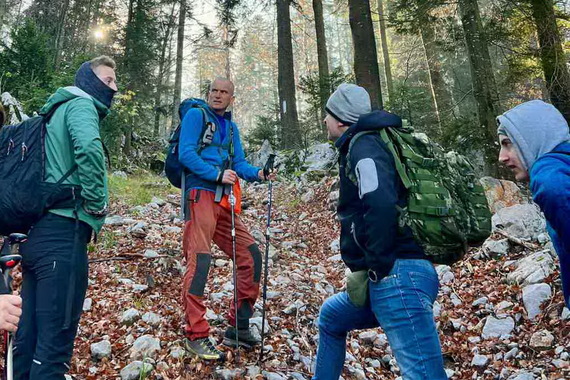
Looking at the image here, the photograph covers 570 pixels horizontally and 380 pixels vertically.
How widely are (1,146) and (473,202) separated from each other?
10.4 ft

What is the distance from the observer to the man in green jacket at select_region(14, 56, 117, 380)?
8.80 feet

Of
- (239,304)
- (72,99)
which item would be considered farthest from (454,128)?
(72,99)

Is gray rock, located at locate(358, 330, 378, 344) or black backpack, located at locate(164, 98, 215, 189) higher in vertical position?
black backpack, located at locate(164, 98, 215, 189)

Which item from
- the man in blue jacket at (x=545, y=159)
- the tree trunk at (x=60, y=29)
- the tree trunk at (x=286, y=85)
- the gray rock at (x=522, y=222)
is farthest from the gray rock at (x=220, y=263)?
the tree trunk at (x=60, y=29)

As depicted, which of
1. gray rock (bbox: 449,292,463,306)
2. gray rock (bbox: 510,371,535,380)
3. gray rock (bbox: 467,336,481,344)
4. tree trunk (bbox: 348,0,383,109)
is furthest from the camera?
tree trunk (bbox: 348,0,383,109)

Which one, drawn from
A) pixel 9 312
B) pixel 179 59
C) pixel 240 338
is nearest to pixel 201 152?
pixel 240 338

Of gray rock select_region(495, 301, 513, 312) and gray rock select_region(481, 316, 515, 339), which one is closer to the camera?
gray rock select_region(481, 316, 515, 339)

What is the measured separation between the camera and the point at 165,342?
4242mm

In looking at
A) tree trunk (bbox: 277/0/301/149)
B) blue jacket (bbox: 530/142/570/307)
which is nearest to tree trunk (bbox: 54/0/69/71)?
tree trunk (bbox: 277/0/301/149)

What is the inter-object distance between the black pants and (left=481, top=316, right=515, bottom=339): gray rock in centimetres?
412

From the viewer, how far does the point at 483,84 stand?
359 inches

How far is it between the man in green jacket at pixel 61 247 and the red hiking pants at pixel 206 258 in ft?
3.57

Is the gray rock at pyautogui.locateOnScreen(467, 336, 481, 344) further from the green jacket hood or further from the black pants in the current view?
the green jacket hood

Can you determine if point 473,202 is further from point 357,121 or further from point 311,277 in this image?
point 311,277
